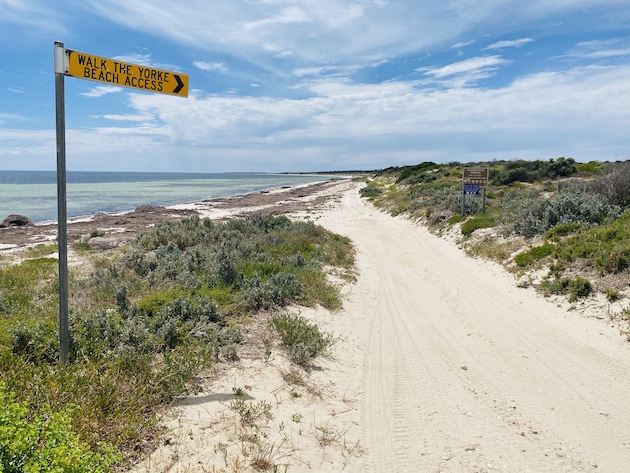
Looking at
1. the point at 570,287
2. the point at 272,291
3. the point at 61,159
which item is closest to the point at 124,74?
the point at 61,159

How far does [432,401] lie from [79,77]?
5195 mm

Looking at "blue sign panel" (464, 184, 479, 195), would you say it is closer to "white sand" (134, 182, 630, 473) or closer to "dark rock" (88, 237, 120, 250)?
"white sand" (134, 182, 630, 473)

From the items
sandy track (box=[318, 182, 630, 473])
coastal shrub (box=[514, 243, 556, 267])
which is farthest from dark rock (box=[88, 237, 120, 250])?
coastal shrub (box=[514, 243, 556, 267])

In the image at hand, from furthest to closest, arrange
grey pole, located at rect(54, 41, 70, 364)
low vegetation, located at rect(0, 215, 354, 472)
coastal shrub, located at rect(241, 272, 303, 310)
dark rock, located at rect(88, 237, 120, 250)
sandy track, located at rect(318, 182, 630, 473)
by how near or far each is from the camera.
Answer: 1. dark rock, located at rect(88, 237, 120, 250)
2. coastal shrub, located at rect(241, 272, 303, 310)
3. sandy track, located at rect(318, 182, 630, 473)
4. grey pole, located at rect(54, 41, 70, 364)
5. low vegetation, located at rect(0, 215, 354, 472)

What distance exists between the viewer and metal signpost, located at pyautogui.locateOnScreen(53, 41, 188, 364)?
368cm

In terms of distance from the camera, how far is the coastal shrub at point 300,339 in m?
5.82

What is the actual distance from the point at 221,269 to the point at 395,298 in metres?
4.08

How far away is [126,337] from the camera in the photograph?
5.29 metres

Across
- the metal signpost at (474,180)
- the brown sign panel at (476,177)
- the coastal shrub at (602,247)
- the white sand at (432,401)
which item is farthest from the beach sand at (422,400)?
the brown sign panel at (476,177)

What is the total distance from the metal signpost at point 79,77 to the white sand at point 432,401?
1.94 m

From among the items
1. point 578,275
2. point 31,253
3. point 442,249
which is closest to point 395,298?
point 578,275

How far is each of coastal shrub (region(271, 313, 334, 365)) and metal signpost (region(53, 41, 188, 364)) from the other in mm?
2899

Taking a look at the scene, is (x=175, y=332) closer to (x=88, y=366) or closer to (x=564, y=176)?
(x=88, y=366)

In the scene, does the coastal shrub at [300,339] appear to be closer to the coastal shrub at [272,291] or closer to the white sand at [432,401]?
the white sand at [432,401]
